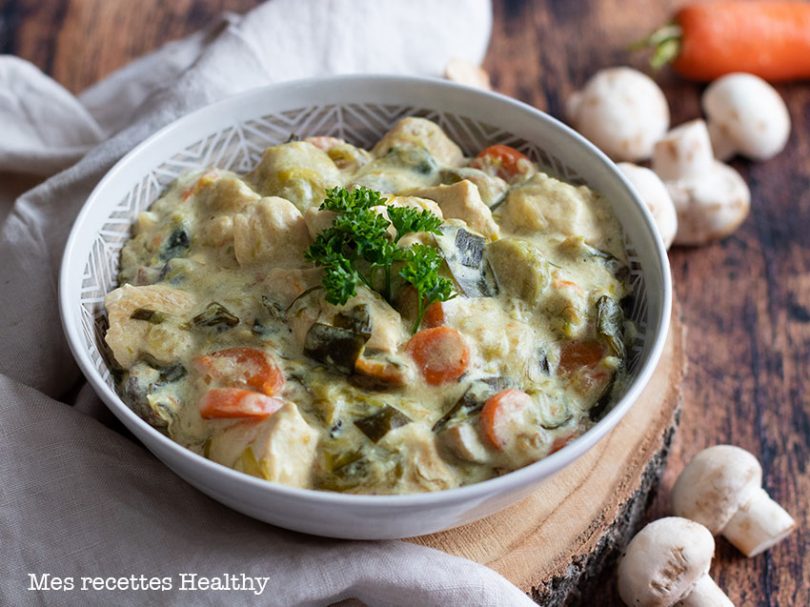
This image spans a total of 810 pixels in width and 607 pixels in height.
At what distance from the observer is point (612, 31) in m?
6.83

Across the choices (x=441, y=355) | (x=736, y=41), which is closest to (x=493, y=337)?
(x=441, y=355)

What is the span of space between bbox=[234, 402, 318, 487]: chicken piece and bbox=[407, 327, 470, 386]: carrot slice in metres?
0.47

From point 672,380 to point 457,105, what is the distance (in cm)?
162

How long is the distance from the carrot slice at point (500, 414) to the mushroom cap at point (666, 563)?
102 centimetres

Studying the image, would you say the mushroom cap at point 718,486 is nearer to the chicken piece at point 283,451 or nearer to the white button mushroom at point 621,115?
the chicken piece at point 283,451

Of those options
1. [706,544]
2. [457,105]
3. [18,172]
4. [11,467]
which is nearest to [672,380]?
[706,544]

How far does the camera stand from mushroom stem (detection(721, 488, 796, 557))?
13.4ft

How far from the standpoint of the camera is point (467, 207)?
145 inches

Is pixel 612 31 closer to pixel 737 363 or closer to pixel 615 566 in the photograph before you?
pixel 737 363

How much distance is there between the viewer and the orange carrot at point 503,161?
4.19m

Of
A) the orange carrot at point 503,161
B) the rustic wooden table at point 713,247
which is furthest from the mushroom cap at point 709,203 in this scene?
the orange carrot at point 503,161

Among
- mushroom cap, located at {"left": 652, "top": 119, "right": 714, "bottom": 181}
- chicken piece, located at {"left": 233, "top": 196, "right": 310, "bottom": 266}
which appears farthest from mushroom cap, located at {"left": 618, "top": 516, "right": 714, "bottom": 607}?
mushroom cap, located at {"left": 652, "top": 119, "right": 714, "bottom": 181}

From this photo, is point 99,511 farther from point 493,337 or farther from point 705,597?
point 705,597

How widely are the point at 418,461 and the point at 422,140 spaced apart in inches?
66.5
